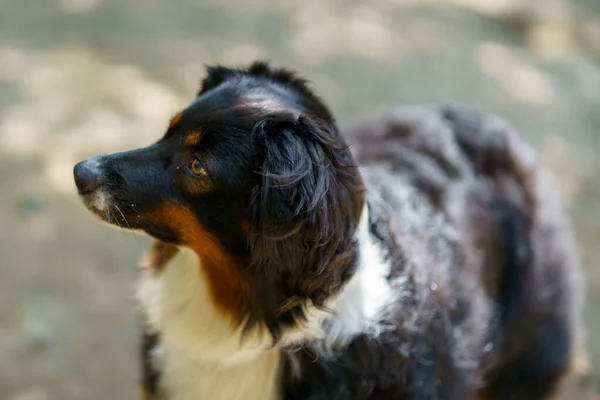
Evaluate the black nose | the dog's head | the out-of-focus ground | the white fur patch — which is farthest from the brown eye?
the out-of-focus ground

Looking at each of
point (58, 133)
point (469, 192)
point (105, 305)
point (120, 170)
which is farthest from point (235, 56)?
point (120, 170)

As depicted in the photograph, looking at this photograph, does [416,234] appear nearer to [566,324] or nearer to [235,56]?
[566,324]

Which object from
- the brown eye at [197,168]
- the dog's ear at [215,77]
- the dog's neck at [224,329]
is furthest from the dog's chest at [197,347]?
the dog's ear at [215,77]

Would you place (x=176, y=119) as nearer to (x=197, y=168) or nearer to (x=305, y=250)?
(x=197, y=168)

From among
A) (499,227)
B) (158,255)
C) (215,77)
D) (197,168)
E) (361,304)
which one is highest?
(215,77)

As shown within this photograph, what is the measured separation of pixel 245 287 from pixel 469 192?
144 centimetres

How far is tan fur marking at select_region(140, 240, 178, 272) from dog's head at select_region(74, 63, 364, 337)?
27cm

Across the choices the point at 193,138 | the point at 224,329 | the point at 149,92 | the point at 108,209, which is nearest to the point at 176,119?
the point at 193,138

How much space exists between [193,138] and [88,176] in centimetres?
43

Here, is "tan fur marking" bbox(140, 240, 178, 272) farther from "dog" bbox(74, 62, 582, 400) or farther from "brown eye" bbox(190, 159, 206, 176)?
"brown eye" bbox(190, 159, 206, 176)

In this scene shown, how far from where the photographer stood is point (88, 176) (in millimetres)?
2863

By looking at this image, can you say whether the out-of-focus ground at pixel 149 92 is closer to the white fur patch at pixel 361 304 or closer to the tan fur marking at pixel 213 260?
the tan fur marking at pixel 213 260

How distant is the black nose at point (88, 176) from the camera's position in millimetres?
2863

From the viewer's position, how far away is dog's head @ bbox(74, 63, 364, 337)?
2.60 m
